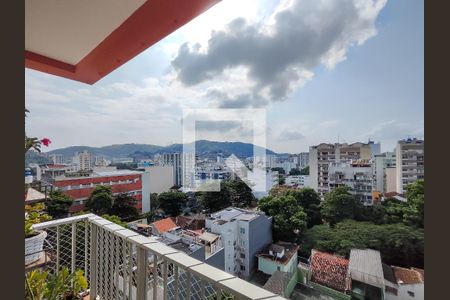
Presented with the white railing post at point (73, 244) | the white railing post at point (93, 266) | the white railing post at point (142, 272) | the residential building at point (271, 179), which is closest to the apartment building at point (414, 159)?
the white railing post at point (142, 272)

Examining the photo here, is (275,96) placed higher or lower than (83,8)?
higher

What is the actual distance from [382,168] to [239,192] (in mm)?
2211

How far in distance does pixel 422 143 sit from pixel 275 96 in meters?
4.89

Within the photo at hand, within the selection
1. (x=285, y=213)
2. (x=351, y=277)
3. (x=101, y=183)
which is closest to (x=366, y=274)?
(x=351, y=277)

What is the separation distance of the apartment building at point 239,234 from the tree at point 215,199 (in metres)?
0.17

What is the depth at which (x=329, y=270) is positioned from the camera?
397 centimetres

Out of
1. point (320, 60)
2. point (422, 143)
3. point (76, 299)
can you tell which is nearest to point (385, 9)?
point (320, 60)

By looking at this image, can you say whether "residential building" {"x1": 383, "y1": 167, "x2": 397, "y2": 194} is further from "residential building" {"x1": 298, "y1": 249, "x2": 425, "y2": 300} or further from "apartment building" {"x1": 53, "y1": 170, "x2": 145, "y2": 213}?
"apartment building" {"x1": 53, "y1": 170, "x2": 145, "y2": 213}

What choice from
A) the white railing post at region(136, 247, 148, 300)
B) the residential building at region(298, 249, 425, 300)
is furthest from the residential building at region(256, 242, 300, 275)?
the white railing post at region(136, 247, 148, 300)

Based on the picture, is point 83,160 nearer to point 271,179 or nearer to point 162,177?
point 162,177

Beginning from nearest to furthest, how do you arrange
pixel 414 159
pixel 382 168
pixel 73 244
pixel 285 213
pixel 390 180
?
pixel 414 159, pixel 73 244, pixel 390 180, pixel 382 168, pixel 285 213

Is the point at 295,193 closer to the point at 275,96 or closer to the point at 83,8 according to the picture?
the point at 275,96

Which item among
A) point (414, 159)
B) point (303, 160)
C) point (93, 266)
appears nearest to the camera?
point (414, 159)

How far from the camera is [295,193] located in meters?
4.24
